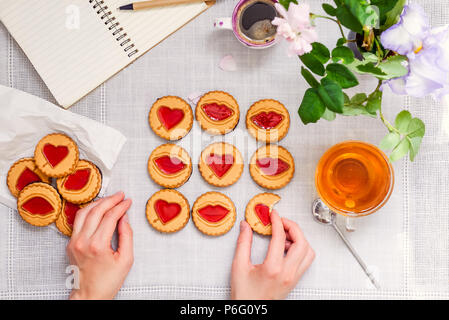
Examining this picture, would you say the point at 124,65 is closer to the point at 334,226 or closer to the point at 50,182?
the point at 50,182

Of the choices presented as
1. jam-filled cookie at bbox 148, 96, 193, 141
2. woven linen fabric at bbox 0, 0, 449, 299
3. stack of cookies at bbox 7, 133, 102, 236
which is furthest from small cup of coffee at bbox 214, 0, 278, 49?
stack of cookies at bbox 7, 133, 102, 236

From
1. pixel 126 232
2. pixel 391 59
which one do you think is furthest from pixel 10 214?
pixel 391 59

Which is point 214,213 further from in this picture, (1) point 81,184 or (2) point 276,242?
(1) point 81,184

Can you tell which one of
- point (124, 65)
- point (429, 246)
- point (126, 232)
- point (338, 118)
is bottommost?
point (429, 246)

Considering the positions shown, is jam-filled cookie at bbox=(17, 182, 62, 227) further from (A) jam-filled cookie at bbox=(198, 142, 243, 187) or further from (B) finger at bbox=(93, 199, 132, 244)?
(A) jam-filled cookie at bbox=(198, 142, 243, 187)

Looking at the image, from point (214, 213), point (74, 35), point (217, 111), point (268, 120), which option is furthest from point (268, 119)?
point (74, 35)

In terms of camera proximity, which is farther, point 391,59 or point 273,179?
point 273,179

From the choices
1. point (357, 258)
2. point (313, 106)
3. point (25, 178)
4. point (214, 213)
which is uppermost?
point (313, 106)
